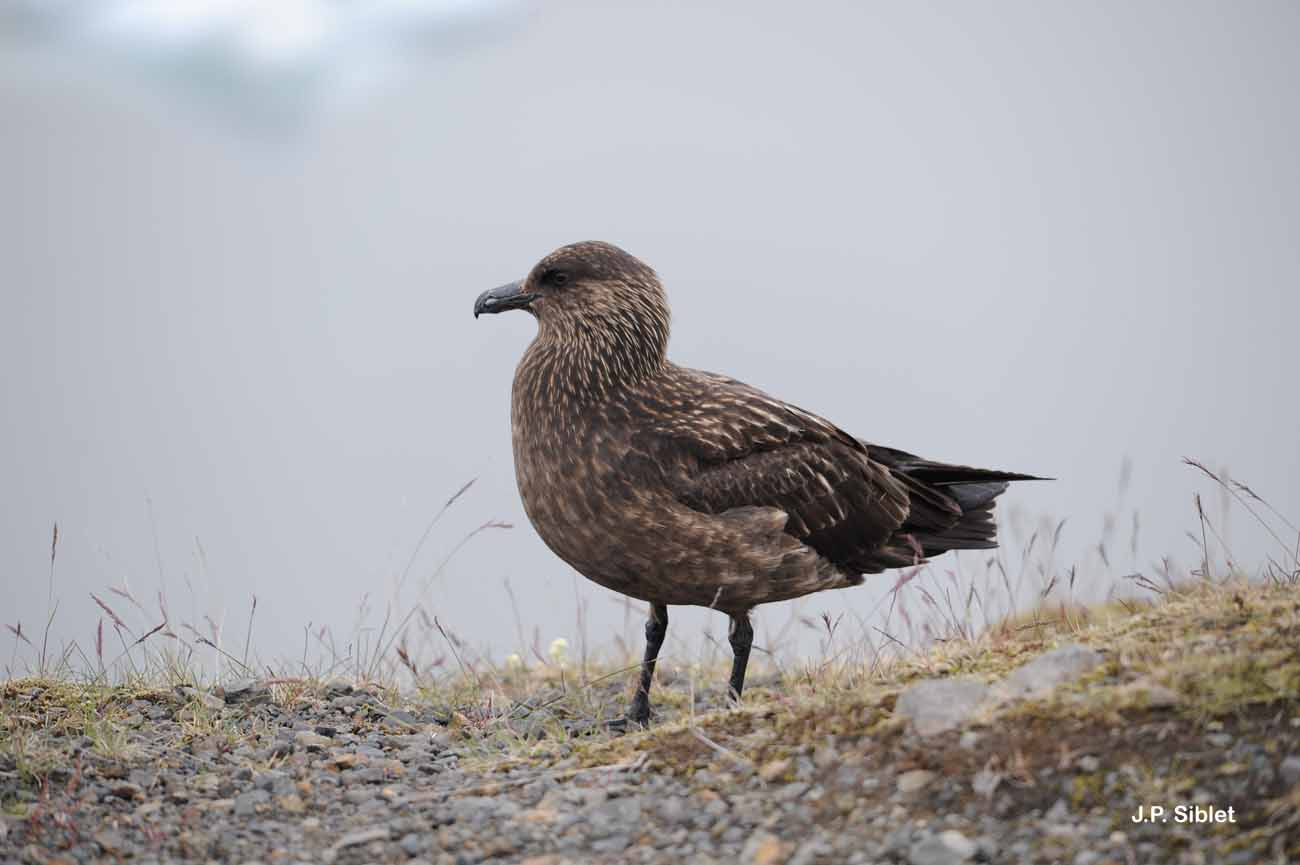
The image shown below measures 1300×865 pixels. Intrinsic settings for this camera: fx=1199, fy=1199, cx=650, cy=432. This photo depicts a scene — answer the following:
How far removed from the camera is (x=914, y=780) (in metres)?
3.50

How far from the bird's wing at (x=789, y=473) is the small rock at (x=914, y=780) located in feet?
6.90

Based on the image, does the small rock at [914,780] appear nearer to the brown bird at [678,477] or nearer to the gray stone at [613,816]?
the gray stone at [613,816]

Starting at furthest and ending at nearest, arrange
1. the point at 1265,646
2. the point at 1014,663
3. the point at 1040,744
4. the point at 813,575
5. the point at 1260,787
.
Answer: the point at 813,575, the point at 1014,663, the point at 1265,646, the point at 1040,744, the point at 1260,787

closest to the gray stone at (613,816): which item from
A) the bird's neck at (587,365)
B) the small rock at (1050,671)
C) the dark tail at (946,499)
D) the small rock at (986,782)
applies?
the small rock at (986,782)

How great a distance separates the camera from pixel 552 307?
6090 millimetres

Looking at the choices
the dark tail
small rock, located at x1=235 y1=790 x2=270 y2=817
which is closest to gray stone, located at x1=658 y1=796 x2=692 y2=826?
small rock, located at x1=235 y1=790 x2=270 y2=817

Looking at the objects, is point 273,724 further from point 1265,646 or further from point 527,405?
point 1265,646

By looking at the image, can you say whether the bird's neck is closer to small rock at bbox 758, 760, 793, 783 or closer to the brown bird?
the brown bird

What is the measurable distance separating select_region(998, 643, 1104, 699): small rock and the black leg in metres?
2.27

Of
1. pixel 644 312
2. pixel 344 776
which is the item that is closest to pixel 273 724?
pixel 344 776

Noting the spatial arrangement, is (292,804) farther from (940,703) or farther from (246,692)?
(940,703)

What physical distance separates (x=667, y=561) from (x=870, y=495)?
1.35 m

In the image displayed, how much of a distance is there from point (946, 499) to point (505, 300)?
2.57 meters

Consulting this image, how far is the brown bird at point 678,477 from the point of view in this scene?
535 cm
